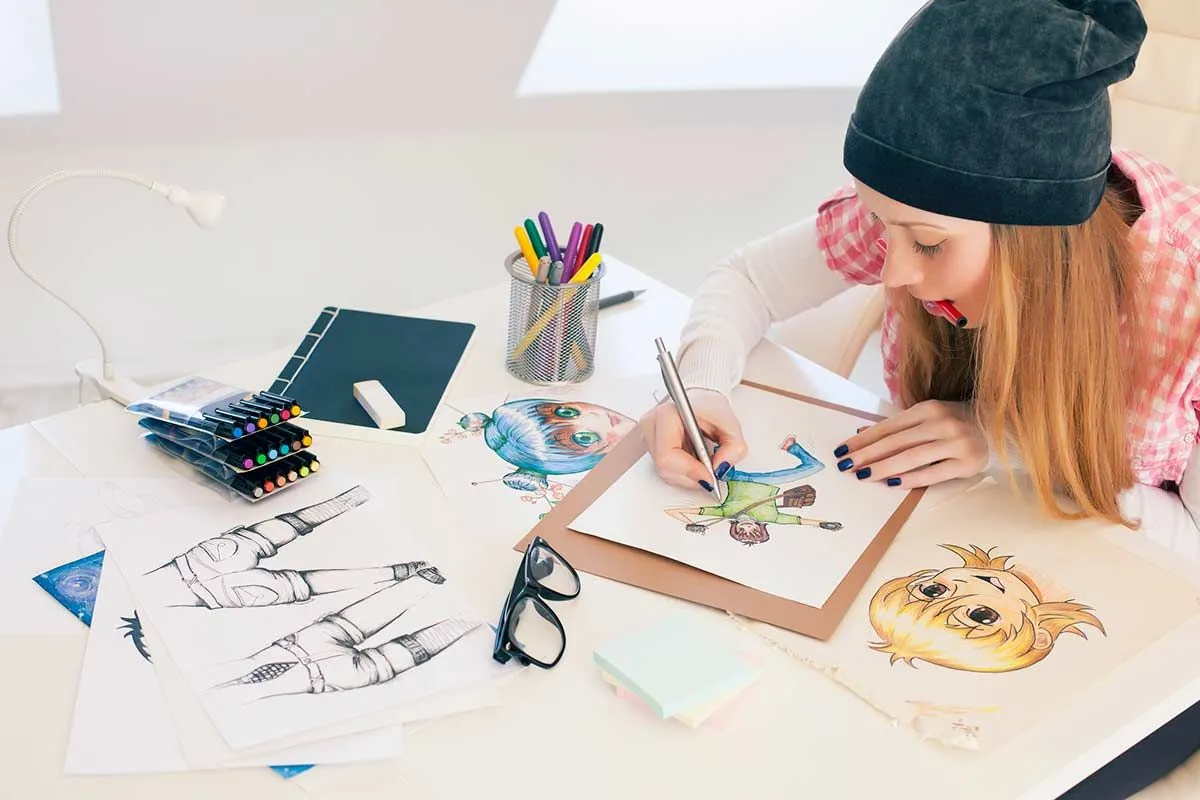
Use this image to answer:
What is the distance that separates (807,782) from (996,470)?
1.51 ft

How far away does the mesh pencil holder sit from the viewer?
3.84 feet

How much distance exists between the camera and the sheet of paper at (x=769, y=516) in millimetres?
945

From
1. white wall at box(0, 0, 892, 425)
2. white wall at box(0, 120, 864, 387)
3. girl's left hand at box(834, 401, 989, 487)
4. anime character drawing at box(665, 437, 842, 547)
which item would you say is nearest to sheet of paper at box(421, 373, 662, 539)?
anime character drawing at box(665, 437, 842, 547)

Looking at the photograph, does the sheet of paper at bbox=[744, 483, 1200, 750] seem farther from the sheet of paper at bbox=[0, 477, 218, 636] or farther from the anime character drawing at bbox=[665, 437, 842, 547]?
the sheet of paper at bbox=[0, 477, 218, 636]

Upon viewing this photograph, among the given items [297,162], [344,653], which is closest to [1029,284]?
[344,653]

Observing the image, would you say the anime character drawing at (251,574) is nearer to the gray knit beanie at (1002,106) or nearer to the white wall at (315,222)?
the gray knit beanie at (1002,106)

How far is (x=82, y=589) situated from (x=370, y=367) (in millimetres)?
412

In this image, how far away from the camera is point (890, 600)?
0.92 meters

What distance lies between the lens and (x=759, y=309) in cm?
133

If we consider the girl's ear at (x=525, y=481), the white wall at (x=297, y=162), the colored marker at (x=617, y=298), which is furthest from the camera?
the white wall at (x=297, y=162)

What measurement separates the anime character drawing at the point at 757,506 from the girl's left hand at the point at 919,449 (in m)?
0.04

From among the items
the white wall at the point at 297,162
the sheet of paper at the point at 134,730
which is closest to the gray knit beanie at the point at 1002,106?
the sheet of paper at the point at 134,730

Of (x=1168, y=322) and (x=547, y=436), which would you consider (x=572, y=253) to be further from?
(x=1168, y=322)

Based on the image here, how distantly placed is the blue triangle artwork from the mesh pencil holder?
0.47m
